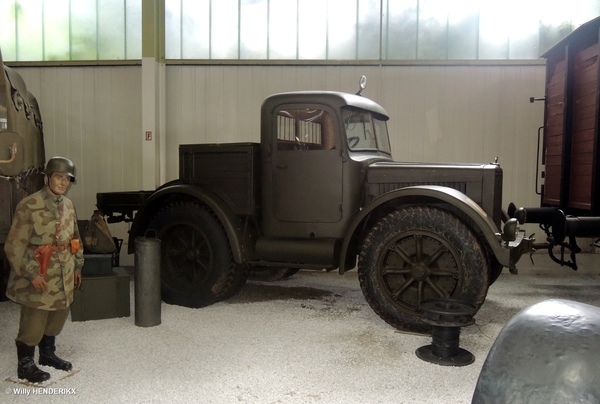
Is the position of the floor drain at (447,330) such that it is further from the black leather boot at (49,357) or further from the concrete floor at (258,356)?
the black leather boot at (49,357)

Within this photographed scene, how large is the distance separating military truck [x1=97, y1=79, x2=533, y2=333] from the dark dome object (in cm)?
261

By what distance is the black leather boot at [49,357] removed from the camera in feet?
10.7

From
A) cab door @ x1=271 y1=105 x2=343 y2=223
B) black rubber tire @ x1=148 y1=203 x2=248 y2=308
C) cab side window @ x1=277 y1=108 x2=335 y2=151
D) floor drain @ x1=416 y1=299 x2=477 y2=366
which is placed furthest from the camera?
black rubber tire @ x1=148 y1=203 x2=248 y2=308

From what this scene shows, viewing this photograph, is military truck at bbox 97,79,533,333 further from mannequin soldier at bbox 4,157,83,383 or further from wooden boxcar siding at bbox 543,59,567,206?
mannequin soldier at bbox 4,157,83,383

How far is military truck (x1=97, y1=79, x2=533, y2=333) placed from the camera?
3936 millimetres

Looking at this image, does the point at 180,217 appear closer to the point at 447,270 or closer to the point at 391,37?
the point at 447,270

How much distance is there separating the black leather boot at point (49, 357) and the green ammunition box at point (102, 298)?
1.02 meters

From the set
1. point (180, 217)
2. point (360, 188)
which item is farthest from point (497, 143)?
point (180, 217)

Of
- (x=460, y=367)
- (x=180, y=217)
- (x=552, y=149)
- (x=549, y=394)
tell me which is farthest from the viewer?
(x=552, y=149)

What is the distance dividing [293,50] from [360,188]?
3.69 metres

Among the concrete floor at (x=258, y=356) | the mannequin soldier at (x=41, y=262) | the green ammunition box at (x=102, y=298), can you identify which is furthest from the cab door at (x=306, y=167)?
the mannequin soldier at (x=41, y=262)

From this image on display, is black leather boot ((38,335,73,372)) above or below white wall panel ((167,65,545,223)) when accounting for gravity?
below

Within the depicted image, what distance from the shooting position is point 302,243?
4.44 meters

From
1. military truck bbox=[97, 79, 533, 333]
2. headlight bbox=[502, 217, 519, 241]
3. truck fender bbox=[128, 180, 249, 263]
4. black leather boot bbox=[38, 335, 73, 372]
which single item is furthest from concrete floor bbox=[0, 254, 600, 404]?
headlight bbox=[502, 217, 519, 241]
